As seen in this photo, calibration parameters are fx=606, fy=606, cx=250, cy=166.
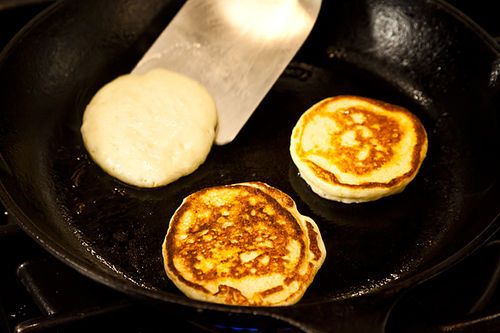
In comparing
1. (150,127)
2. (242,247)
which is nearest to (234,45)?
(150,127)

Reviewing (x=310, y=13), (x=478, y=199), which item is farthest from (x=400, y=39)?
(x=478, y=199)

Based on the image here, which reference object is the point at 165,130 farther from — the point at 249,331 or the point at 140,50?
the point at 249,331

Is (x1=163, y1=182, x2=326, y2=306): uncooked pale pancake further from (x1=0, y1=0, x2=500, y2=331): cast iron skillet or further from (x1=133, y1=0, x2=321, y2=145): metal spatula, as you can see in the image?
(x1=133, y1=0, x2=321, y2=145): metal spatula

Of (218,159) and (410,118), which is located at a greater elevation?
(410,118)

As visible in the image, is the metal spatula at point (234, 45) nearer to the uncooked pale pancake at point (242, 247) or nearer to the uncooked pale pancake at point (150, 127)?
the uncooked pale pancake at point (150, 127)

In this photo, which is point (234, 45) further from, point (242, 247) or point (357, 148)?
point (242, 247)

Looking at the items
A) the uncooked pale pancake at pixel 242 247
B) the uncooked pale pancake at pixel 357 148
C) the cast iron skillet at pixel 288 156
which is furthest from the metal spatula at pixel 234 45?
the uncooked pale pancake at pixel 242 247

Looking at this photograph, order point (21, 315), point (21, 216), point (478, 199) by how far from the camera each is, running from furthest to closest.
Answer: point (478, 199), point (21, 315), point (21, 216)
